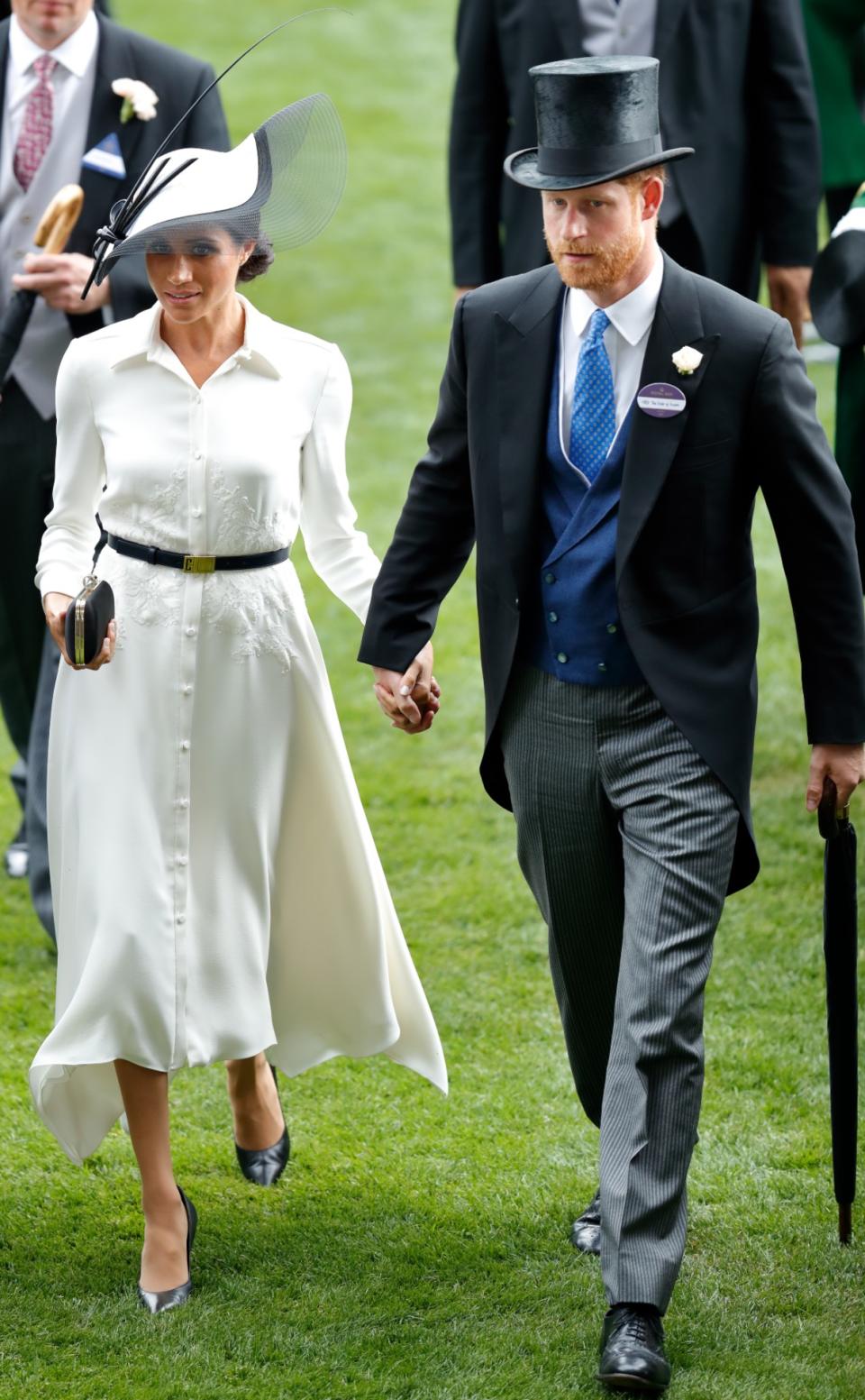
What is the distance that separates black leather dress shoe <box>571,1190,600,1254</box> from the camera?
15.0 ft

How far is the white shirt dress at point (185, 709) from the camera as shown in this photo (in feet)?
14.0

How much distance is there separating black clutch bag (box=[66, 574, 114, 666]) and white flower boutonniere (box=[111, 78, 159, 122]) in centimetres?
200

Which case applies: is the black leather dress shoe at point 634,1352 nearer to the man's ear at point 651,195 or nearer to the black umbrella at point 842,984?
the black umbrella at point 842,984

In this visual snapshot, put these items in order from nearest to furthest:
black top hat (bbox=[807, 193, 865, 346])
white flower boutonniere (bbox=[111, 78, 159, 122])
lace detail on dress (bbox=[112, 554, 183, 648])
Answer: lace detail on dress (bbox=[112, 554, 183, 648]) → black top hat (bbox=[807, 193, 865, 346]) → white flower boutonniere (bbox=[111, 78, 159, 122])

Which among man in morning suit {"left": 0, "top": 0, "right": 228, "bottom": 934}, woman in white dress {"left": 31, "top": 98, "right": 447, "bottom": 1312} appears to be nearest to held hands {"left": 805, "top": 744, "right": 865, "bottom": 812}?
woman in white dress {"left": 31, "top": 98, "right": 447, "bottom": 1312}

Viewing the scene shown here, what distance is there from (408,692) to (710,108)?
2420 mm

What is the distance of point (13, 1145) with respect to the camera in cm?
509

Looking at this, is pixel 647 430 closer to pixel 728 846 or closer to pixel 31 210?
pixel 728 846

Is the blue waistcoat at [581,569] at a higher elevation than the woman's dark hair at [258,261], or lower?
lower

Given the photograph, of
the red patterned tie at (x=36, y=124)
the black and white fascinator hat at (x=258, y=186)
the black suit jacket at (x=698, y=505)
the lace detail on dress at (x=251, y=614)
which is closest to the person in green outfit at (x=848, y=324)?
the black suit jacket at (x=698, y=505)

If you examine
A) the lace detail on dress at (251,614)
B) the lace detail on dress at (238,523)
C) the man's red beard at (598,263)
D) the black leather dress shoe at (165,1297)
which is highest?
the man's red beard at (598,263)

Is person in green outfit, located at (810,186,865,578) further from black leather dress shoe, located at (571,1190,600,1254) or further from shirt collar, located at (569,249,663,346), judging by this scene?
black leather dress shoe, located at (571,1190,600,1254)

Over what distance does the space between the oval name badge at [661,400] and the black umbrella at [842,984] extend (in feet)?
2.75

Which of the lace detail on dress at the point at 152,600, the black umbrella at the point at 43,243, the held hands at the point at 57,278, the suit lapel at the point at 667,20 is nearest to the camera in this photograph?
the lace detail on dress at the point at 152,600
